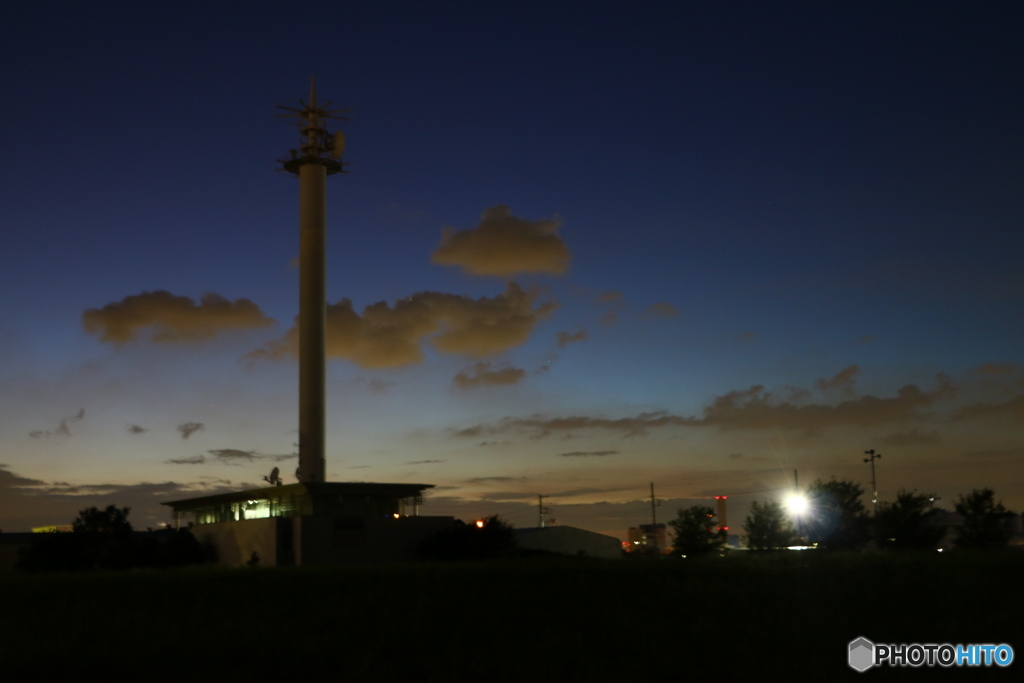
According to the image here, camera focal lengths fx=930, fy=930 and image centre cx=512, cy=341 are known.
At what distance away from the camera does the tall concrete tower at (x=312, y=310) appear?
68938 millimetres

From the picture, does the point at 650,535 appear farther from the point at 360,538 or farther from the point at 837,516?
the point at 360,538

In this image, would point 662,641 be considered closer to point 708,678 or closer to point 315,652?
point 708,678

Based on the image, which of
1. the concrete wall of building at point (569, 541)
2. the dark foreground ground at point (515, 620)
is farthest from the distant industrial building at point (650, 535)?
the dark foreground ground at point (515, 620)

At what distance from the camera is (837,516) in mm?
76562

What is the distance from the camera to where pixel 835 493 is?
78.3 m

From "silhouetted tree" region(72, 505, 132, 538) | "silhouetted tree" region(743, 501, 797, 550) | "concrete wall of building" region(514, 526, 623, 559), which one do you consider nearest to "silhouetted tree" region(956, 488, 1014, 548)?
"silhouetted tree" region(743, 501, 797, 550)

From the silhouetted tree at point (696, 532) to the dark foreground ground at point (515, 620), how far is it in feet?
167

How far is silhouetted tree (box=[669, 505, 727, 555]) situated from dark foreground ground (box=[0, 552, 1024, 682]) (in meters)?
50.8

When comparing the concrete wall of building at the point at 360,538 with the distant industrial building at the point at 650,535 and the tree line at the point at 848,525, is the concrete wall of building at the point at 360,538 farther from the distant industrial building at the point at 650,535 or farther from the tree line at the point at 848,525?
the distant industrial building at the point at 650,535

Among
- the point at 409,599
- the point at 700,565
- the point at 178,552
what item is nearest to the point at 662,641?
the point at 409,599

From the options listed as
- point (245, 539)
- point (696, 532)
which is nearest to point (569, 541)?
point (696, 532)

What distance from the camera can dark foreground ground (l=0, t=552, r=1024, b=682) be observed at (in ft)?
66.7

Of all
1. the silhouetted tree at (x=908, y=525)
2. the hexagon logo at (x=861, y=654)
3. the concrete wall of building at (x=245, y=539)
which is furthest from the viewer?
the silhouetted tree at (x=908, y=525)

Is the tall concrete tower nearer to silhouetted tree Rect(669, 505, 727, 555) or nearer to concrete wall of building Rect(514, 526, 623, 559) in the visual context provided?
concrete wall of building Rect(514, 526, 623, 559)
